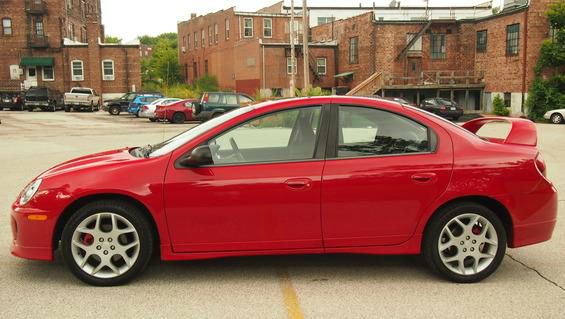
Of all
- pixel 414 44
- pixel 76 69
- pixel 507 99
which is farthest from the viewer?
pixel 76 69

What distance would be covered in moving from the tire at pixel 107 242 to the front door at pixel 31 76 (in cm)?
5399

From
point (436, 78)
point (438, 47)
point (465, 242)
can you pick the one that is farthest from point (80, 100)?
point (465, 242)

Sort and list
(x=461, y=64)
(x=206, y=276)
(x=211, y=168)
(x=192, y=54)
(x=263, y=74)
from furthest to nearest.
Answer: (x=192, y=54) → (x=263, y=74) → (x=461, y=64) → (x=206, y=276) → (x=211, y=168)

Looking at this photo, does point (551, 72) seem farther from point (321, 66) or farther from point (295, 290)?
point (295, 290)

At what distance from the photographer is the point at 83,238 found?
4.73 meters

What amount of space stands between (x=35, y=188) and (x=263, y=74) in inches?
1794

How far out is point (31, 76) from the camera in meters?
53.8

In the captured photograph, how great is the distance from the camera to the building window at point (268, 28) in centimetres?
5734

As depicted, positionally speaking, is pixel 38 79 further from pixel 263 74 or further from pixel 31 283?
pixel 31 283

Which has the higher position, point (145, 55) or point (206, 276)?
point (145, 55)

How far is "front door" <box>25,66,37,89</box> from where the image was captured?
2109 inches

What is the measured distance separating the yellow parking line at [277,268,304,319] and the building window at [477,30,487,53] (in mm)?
41857

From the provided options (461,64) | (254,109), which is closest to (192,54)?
(461,64)

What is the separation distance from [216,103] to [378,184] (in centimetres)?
2412
